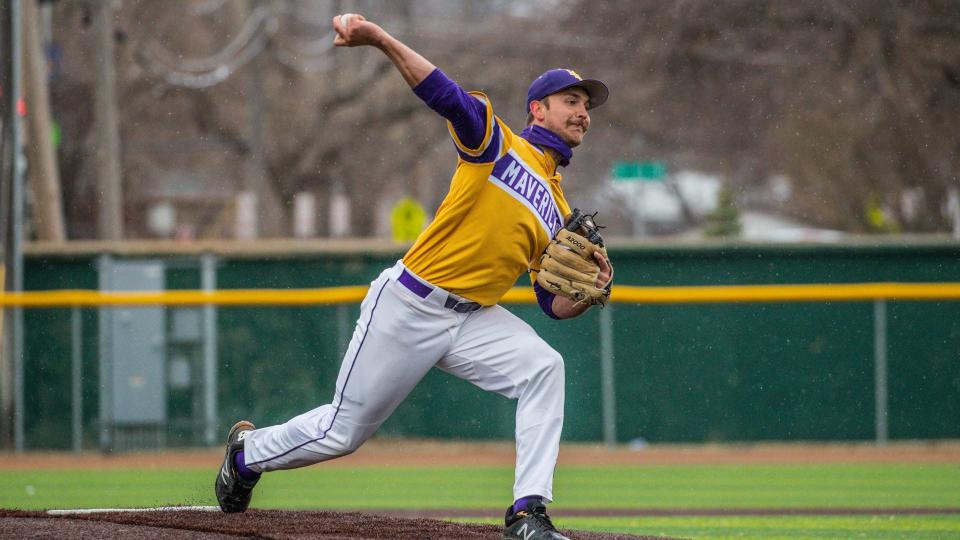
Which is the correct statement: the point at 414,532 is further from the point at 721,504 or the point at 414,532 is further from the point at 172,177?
the point at 172,177

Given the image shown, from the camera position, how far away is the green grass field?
27.0 ft

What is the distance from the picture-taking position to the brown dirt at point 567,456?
12953 mm

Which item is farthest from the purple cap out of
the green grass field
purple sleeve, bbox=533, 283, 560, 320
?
the green grass field

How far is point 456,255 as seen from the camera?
602 centimetres

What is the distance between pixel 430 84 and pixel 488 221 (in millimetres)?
694

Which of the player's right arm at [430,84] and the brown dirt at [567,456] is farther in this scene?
the brown dirt at [567,456]

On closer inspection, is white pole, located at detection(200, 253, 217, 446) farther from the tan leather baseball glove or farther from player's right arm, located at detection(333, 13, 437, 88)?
player's right arm, located at detection(333, 13, 437, 88)

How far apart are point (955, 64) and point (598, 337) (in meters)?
10.1

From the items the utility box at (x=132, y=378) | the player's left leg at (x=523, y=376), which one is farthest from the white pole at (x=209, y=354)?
the player's left leg at (x=523, y=376)

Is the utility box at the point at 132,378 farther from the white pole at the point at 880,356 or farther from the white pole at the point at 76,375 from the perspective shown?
the white pole at the point at 880,356

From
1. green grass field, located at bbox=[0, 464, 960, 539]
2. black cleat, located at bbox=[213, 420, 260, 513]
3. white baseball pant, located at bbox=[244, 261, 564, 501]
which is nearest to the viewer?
white baseball pant, located at bbox=[244, 261, 564, 501]

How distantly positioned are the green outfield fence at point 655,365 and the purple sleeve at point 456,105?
8153mm

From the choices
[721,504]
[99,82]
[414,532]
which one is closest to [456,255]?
[414,532]

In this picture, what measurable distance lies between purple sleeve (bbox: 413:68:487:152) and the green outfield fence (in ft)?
26.7
